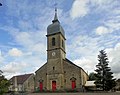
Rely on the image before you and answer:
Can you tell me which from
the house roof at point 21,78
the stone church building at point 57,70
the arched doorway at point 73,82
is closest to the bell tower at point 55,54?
the stone church building at point 57,70

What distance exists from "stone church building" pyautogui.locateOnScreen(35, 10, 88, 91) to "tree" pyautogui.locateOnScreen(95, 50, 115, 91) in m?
4.72

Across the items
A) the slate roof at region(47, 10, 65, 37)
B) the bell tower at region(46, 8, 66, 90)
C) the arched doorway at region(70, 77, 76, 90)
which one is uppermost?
the slate roof at region(47, 10, 65, 37)

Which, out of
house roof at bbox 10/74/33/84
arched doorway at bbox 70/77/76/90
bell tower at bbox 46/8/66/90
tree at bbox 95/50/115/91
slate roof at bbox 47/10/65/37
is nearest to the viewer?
tree at bbox 95/50/115/91

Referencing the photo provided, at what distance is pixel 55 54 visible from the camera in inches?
1628

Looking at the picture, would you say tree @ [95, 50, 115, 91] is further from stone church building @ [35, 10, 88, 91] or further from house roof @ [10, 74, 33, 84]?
house roof @ [10, 74, 33, 84]

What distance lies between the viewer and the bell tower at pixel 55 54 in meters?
40.2

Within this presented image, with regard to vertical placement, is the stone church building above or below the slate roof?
below

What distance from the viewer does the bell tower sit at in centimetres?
4025

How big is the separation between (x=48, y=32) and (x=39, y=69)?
28.7ft

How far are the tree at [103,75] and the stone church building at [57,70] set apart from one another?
4718 mm

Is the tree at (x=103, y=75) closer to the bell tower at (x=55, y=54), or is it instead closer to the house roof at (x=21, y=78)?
the bell tower at (x=55, y=54)

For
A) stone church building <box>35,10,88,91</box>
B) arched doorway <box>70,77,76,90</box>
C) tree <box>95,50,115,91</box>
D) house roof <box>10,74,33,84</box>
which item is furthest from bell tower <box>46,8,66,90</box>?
house roof <box>10,74,33,84</box>

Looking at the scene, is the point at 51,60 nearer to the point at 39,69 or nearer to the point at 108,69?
the point at 39,69

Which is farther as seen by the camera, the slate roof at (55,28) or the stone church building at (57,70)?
the slate roof at (55,28)
